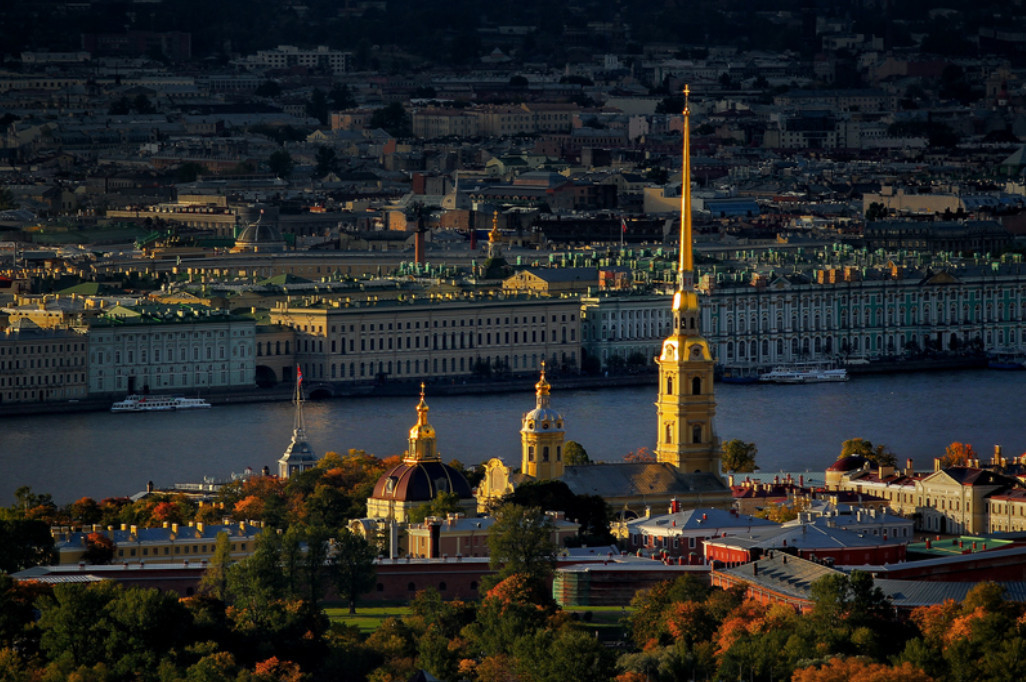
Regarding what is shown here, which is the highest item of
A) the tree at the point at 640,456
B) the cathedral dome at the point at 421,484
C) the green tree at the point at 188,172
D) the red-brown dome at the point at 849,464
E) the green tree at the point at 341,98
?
the green tree at the point at 341,98

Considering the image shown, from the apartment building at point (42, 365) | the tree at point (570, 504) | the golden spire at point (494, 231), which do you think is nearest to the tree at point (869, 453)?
the tree at point (570, 504)

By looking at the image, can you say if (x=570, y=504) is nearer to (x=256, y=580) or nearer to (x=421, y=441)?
(x=421, y=441)

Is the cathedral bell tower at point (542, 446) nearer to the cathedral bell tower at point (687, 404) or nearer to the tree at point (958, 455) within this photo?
the cathedral bell tower at point (687, 404)

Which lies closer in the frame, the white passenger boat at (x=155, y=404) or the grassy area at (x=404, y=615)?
the grassy area at (x=404, y=615)

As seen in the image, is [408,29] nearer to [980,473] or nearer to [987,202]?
[987,202]

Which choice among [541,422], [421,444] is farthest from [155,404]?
[541,422]

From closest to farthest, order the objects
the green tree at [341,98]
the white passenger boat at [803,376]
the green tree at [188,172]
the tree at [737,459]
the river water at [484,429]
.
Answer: the tree at [737,459], the river water at [484,429], the white passenger boat at [803,376], the green tree at [188,172], the green tree at [341,98]
